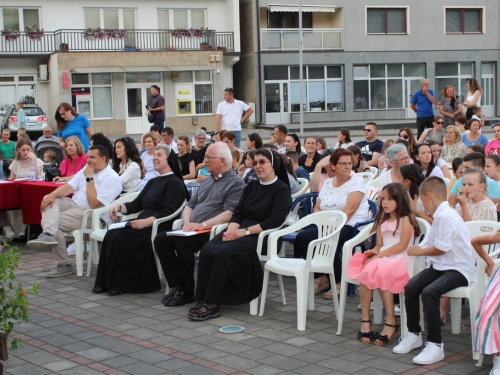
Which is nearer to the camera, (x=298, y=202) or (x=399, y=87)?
(x=298, y=202)

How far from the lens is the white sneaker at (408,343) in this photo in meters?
5.88

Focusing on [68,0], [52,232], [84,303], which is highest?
[68,0]

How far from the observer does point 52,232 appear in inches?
347

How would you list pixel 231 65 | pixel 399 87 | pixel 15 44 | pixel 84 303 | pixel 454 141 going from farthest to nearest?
pixel 399 87 → pixel 231 65 → pixel 15 44 → pixel 454 141 → pixel 84 303

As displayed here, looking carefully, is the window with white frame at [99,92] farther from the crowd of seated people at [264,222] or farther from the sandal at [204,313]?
the sandal at [204,313]

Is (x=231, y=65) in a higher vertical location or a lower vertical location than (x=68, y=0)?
lower

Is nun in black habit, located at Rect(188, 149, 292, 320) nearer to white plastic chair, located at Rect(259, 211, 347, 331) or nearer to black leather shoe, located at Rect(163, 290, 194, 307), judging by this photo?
white plastic chair, located at Rect(259, 211, 347, 331)

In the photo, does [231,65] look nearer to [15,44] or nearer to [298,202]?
[15,44]

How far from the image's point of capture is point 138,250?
8.20m

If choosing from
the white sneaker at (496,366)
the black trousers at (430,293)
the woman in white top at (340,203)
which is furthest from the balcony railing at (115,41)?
the white sneaker at (496,366)

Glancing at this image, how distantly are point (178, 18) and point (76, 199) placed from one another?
29.1 meters

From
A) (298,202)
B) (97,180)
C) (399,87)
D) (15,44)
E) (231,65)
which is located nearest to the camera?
(298,202)

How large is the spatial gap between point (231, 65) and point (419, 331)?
33.3m

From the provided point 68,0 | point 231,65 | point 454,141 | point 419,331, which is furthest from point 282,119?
point 419,331
